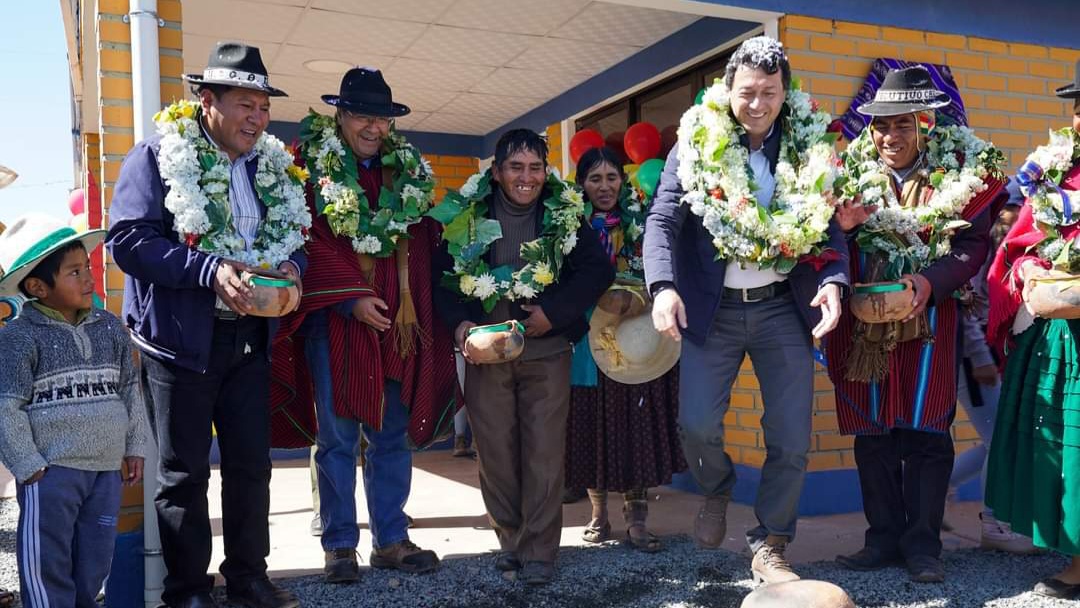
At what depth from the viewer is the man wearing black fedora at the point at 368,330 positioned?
150 inches

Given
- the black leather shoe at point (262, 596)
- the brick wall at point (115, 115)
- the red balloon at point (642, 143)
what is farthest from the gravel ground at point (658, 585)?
the red balloon at point (642, 143)

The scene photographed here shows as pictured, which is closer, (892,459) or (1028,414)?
(1028,414)

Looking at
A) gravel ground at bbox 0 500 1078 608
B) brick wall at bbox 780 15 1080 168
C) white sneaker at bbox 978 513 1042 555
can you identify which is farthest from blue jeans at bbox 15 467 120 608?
brick wall at bbox 780 15 1080 168

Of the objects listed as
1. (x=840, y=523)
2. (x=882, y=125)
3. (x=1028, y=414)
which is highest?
(x=882, y=125)

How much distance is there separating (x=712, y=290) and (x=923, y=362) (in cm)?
109

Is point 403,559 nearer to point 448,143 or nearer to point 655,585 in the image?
point 655,585

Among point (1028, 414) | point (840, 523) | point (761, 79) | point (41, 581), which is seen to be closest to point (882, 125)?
point (761, 79)

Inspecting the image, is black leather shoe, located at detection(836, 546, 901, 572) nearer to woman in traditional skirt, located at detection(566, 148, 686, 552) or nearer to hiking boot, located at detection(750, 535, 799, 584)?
hiking boot, located at detection(750, 535, 799, 584)

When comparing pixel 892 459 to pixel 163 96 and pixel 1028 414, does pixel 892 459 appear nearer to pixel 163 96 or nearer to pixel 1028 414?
pixel 1028 414

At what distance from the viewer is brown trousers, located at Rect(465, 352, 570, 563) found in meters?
3.98

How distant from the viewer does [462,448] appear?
313 inches

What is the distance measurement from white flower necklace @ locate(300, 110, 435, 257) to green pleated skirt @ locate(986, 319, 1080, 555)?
2.73 meters

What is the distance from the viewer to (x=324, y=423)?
153 inches

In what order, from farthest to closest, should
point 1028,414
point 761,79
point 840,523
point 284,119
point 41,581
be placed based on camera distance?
point 284,119 → point 840,523 → point 1028,414 → point 761,79 → point 41,581
